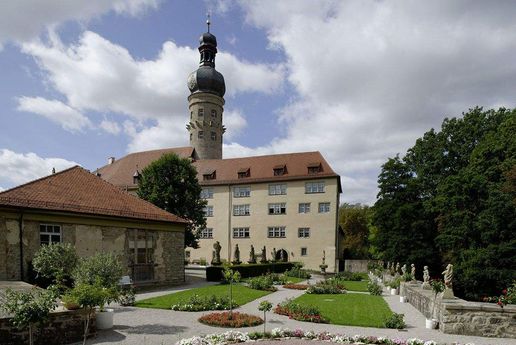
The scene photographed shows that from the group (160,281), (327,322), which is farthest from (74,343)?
(160,281)

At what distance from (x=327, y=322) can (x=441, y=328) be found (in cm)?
371

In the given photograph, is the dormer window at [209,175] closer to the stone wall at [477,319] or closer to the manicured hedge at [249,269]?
the manicured hedge at [249,269]

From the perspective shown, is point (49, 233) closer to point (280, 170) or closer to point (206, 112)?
point (280, 170)

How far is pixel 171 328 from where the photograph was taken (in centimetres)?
1212

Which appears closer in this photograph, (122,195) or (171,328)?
(171,328)

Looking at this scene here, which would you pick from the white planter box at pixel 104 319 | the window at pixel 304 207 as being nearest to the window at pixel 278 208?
the window at pixel 304 207

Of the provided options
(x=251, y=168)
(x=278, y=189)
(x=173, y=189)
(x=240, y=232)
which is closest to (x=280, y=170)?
(x=278, y=189)

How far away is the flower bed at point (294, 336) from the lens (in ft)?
33.4

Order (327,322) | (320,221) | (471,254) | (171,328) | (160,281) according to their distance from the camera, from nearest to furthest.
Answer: (171,328) < (327,322) < (160,281) < (471,254) < (320,221)

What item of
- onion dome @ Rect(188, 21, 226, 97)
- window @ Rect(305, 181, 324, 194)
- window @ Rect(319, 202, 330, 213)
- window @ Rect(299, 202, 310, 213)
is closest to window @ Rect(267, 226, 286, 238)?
window @ Rect(299, 202, 310, 213)

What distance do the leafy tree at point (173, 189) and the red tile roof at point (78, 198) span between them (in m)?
8.01

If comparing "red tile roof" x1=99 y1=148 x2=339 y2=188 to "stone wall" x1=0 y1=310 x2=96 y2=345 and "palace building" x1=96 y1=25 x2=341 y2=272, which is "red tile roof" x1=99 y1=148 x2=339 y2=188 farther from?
"stone wall" x1=0 y1=310 x2=96 y2=345

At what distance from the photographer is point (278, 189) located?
155ft

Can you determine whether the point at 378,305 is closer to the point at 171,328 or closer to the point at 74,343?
the point at 171,328
